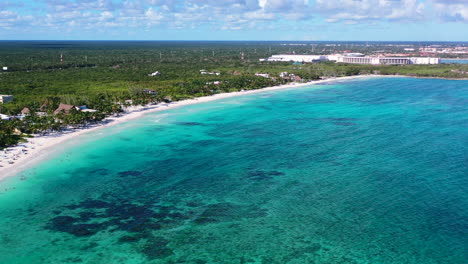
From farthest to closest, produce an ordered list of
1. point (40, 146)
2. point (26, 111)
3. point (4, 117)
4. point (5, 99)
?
1. point (5, 99)
2. point (26, 111)
3. point (4, 117)
4. point (40, 146)

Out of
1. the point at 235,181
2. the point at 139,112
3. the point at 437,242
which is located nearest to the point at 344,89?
the point at 139,112

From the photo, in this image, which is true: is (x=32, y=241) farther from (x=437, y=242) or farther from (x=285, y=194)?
(x=437, y=242)

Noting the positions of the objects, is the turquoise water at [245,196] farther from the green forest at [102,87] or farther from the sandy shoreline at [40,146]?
the green forest at [102,87]

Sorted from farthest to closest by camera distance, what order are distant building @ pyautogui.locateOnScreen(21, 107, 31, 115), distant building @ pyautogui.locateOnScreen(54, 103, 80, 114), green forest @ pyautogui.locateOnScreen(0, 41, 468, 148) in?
1. distant building @ pyautogui.locateOnScreen(54, 103, 80, 114)
2. distant building @ pyautogui.locateOnScreen(21, 107, 31, 115)
3. green forest @ pyautogui.locateOnScreen(0, 41, 468, 148)

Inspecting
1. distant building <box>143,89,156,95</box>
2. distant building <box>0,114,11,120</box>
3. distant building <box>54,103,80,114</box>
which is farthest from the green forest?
distant building <box>0,114,11,120</box>

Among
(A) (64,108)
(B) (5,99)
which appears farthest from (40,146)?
(B) (5,99)

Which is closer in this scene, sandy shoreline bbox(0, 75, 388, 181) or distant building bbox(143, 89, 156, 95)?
sandy shoreline bbox(0, 75, 388, 181)

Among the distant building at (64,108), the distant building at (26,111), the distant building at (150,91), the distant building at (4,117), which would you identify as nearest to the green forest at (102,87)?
the distant building at (150,91)

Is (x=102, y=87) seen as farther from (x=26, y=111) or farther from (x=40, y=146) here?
(x=40, y=146)

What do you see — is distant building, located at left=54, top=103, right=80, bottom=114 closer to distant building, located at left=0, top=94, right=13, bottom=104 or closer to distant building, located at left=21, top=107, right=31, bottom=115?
distant building, located at left=21, top=107, right=31, bottom=115
